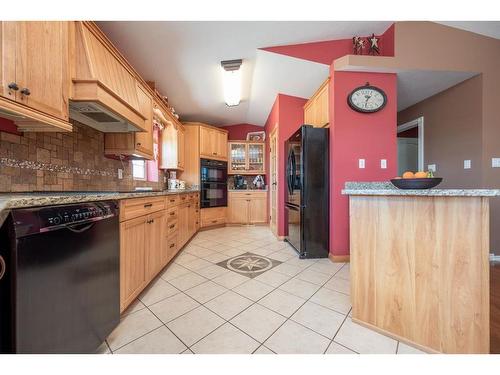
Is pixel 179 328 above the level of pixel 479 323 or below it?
below

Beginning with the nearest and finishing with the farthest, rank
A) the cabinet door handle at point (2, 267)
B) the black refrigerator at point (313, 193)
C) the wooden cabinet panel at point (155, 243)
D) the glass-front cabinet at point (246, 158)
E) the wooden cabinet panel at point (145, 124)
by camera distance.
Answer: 1. the cabinet door handle at point (2, 267)
2. the wooden cabinet panel at point (155, 243)
3. the wooden cabinet panel at point (145, 124)
4. the black refrigerator at point (313, 193)
5. the glass-front cabinet at point (246, 158)

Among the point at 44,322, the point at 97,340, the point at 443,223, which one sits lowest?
the point at 97,340

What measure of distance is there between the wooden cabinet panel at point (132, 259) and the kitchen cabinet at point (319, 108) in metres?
2.51

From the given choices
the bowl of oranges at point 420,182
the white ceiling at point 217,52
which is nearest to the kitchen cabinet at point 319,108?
the white ceiling at point 217,52

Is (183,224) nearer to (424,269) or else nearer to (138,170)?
(138,170)

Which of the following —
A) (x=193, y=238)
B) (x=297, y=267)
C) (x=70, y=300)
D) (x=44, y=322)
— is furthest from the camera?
(x=193, y=238)

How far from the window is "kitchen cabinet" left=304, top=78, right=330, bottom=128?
8.73ft

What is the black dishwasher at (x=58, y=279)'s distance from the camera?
0.72 metres

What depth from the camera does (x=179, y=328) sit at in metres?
1.32

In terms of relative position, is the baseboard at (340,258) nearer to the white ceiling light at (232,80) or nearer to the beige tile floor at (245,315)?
the beige tile floor at (245,315)

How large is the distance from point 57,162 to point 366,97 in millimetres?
3194

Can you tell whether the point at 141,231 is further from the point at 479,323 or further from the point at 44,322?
the point at 479,323
